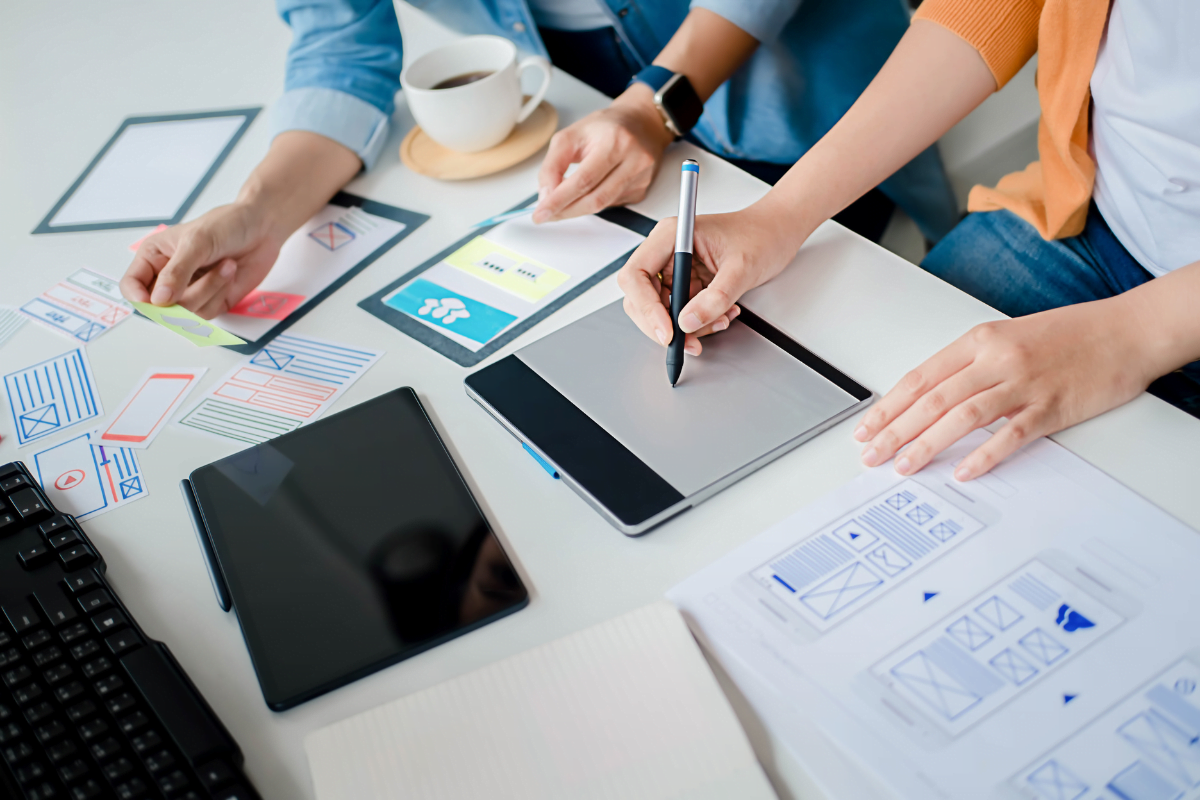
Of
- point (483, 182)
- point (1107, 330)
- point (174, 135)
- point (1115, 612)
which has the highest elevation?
point (174, 135)

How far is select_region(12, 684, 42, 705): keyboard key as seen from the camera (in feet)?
1.61

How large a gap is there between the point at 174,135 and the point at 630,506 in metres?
0.94

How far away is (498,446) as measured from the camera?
0.63m

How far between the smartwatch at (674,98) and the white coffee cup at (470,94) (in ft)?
0.43

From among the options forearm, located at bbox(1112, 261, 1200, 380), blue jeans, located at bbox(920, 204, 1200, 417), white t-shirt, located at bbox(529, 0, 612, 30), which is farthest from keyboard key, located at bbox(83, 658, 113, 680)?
white t-shirt, located at bbox(529, 0, 612, 30)

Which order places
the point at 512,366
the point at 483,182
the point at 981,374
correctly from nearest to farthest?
the point at 981,374 < the point at 512,366 < the point at 483,182

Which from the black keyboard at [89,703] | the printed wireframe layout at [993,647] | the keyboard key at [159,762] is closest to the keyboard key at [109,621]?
the black keyboard at [89,703]

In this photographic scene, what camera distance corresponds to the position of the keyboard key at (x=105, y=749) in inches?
18.3

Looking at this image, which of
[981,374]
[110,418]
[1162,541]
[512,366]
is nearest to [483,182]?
[512,366]

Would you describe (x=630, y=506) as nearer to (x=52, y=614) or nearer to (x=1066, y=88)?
(x=52, y=614)

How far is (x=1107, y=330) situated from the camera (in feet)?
1.90

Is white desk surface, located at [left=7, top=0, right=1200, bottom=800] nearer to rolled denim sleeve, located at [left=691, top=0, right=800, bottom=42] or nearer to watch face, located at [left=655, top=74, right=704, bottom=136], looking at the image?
watch face, located at [left=655, top=74, right=704, bottom=136]

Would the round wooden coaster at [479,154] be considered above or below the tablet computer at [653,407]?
above

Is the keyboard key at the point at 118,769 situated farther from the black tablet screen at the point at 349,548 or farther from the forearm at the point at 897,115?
the forearm at the point at 897,115
